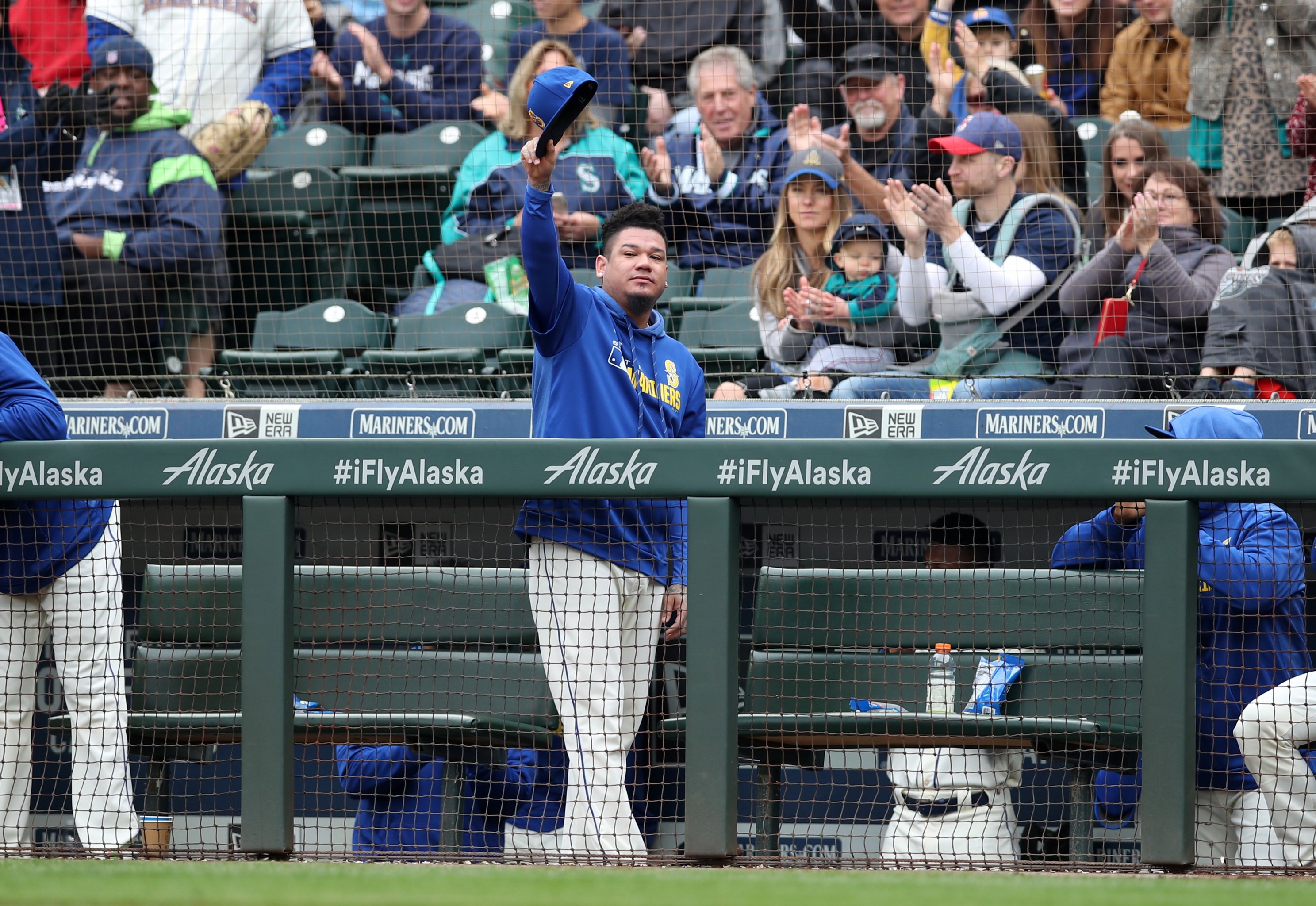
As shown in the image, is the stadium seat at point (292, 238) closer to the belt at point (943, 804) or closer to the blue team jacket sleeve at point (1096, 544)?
the belt at point (943, 804)

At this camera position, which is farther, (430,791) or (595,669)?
(430,791)

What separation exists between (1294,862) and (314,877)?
2.16 m

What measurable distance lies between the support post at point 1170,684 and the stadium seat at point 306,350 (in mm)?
3995

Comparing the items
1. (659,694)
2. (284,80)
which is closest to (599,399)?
(659,694)

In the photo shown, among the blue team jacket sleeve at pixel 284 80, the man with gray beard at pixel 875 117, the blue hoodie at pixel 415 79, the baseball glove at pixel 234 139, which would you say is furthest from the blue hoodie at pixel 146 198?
the man with gray beard at pixel 875 117

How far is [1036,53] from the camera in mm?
6723

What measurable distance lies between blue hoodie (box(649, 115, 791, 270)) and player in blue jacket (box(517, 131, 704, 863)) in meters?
2.76

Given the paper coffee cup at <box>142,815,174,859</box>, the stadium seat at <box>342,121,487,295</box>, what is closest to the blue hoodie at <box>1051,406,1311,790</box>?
the paper coffee cup at <box>142,815,174,859</box>

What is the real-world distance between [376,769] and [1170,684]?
2240 millimetres

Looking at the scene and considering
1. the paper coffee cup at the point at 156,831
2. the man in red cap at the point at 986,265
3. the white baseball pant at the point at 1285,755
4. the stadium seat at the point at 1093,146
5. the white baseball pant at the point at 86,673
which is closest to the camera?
the white baseball pant at the point at 1285,755

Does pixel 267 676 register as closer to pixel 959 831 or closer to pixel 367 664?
pixel 367 664

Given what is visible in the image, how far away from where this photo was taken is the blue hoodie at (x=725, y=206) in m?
6.39

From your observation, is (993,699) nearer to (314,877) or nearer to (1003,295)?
(314,877)

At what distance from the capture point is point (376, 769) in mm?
3916
